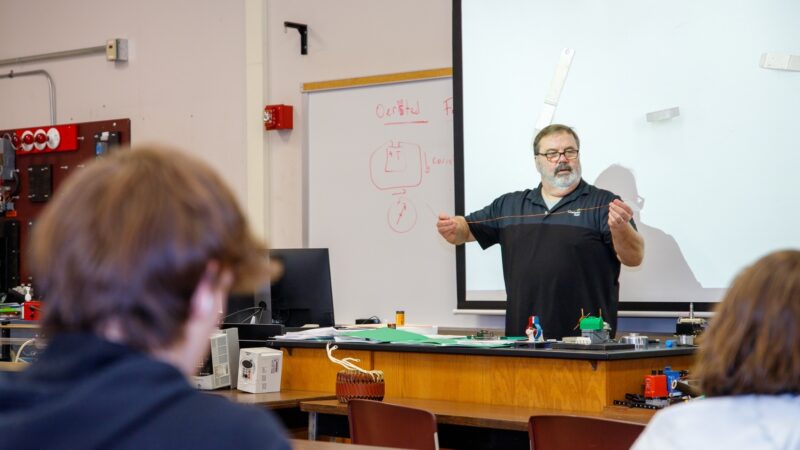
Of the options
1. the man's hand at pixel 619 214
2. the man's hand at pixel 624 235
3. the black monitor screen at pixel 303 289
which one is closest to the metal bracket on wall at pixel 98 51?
the black monitor screen at pixel 303 289

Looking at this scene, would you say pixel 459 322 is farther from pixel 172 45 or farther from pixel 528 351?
pixel 172 45

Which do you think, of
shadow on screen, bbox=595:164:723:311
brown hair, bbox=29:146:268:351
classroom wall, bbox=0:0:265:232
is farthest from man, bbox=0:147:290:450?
classroom wall, bbox=0:0:265:232

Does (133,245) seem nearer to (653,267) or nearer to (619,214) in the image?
(619,214)

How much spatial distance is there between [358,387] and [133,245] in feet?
8.93

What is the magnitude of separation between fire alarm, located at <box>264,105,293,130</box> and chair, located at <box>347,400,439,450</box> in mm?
3241

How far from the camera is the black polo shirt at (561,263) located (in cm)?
426

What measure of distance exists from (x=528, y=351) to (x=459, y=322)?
84.9 inches

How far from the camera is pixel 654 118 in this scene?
4.74 meters

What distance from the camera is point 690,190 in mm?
4637

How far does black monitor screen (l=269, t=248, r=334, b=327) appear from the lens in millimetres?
A: 4488

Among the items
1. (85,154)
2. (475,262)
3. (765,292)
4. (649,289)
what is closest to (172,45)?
(85,154)

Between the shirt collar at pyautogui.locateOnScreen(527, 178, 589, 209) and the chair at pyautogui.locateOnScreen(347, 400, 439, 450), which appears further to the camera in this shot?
the shirt collar at pyautogui.locateOnScreen(527, 178, 589, 209)

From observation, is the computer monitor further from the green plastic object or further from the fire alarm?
the fire alarm

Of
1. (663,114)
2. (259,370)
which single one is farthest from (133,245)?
(663,114)
